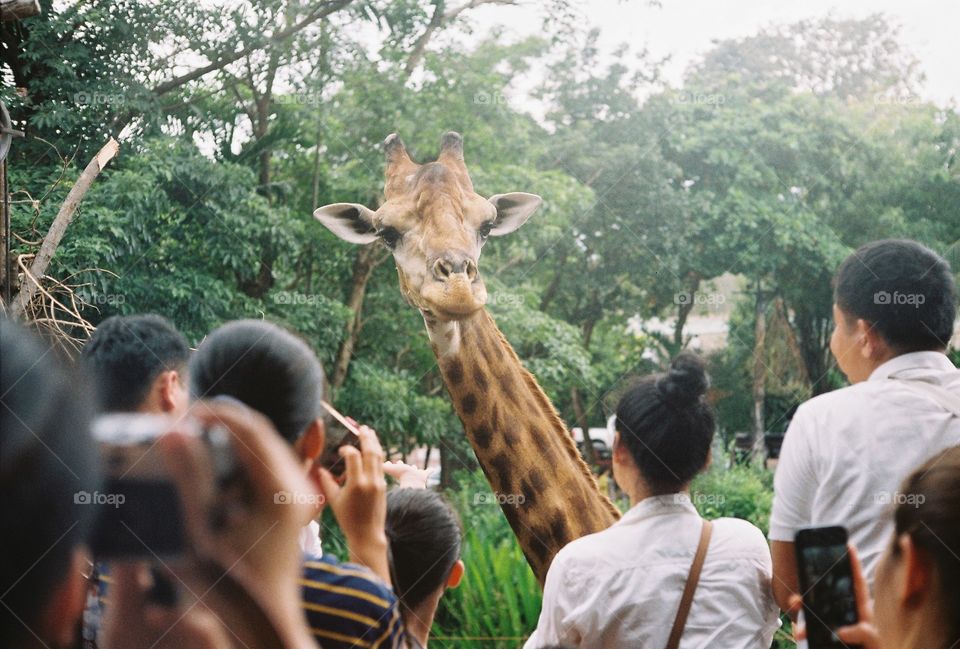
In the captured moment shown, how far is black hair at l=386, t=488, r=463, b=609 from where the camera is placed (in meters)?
1.74

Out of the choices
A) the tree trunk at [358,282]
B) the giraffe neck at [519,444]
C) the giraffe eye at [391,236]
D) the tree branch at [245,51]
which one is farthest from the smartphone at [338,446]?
the tree trunk at [358,282]

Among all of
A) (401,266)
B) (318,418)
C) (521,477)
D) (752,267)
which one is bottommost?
(752,267)

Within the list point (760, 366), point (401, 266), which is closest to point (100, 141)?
point (401, 266)

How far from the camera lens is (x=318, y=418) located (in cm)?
116

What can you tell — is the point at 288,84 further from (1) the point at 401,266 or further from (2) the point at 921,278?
(2) the point at 921,278

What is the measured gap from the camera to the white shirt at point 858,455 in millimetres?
1759

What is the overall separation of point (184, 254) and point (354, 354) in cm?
210

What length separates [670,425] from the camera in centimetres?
182

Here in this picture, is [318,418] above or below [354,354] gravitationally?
above

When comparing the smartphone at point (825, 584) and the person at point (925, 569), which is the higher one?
the person at point (925, 569)

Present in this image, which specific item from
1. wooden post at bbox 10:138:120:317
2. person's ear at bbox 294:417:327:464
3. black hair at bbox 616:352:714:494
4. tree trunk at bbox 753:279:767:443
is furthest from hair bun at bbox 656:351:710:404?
tree trunk at bbox 753:279:767:443

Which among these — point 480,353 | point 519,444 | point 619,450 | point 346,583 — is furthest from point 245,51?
point 346,583

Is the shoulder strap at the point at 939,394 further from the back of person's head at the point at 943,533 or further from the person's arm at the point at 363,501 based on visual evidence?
the person's arm at the point at 363,501

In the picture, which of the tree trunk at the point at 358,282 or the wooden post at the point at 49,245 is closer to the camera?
the wooden post at the point at 49,245
